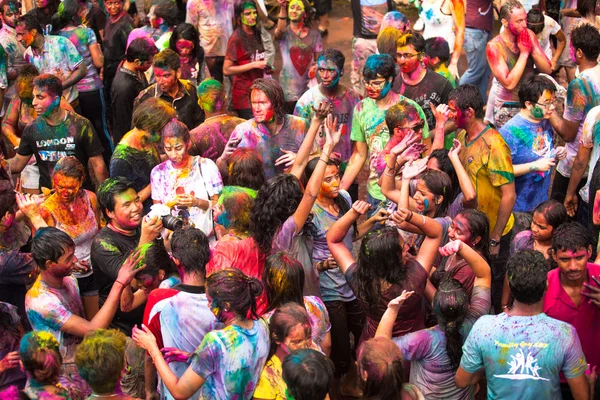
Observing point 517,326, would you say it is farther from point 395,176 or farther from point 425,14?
point 425,14

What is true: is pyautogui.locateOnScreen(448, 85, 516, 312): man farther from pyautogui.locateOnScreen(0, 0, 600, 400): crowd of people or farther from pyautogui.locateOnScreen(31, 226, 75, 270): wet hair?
pyautogui.locateOnScreen(31, 226, 75, 270): wet hair

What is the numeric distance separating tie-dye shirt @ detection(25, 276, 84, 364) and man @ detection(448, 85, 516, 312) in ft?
9.83

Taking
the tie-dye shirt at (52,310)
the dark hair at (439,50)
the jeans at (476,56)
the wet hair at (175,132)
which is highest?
the wet hair at (175,132)

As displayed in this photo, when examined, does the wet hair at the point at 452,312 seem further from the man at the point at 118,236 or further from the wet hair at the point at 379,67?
the wet hair at the point at 379,67

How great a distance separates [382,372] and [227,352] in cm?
77

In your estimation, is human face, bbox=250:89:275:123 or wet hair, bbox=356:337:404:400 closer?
wet hair, bbox=356:337:404:400

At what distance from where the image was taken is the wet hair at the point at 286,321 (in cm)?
403

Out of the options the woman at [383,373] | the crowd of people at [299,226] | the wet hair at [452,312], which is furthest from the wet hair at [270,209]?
the woman at [383,373]

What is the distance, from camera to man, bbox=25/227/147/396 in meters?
4.63

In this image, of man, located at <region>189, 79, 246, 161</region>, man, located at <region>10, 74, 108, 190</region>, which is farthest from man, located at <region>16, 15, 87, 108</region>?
man, located at <region>189, 79, 246, 161</region>

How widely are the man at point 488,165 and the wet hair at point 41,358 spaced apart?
10.7ft

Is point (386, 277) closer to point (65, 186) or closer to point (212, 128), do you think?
point (65, 186)

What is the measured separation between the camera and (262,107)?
6.36m

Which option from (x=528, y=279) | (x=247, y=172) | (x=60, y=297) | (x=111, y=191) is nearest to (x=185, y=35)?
(x=247, y=172)
